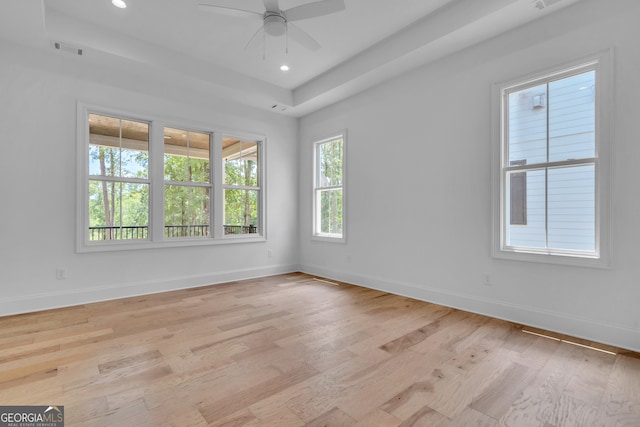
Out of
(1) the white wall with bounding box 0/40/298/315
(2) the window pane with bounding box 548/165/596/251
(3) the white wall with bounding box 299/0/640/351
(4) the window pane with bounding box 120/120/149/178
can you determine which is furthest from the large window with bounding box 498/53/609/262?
(4) the window pane with bounding box 120/120/149/178

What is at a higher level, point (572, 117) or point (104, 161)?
point (572, 117)

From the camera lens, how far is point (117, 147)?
13.7 feet

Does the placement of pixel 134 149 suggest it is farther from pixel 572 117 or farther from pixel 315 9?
pixel 572 117

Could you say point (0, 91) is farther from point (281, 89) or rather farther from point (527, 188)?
point (527, 188)

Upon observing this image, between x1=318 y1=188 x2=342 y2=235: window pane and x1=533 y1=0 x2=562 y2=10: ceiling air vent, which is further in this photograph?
x1=318 y1=188 x2=342 y2=235: window pane

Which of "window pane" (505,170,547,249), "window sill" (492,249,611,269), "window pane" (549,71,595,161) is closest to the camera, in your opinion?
"window sill" (492,249,611,269)

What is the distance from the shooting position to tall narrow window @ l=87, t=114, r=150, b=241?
3990 millimetres

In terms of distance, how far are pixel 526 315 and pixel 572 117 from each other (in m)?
→ 1.93

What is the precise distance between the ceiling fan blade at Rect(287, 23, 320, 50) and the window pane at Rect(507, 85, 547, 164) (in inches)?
84.3

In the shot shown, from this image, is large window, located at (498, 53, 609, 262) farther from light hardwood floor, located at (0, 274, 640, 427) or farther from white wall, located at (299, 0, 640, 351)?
light hardwood floor, located at (0, 274, 640, 427)

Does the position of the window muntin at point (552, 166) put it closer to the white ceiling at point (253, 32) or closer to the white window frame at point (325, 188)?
the white ceiling at point (253, 32)

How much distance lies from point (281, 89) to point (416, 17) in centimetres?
250

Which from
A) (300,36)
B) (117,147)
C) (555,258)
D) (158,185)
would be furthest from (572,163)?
(117,147)

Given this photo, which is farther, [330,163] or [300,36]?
[330,163]
